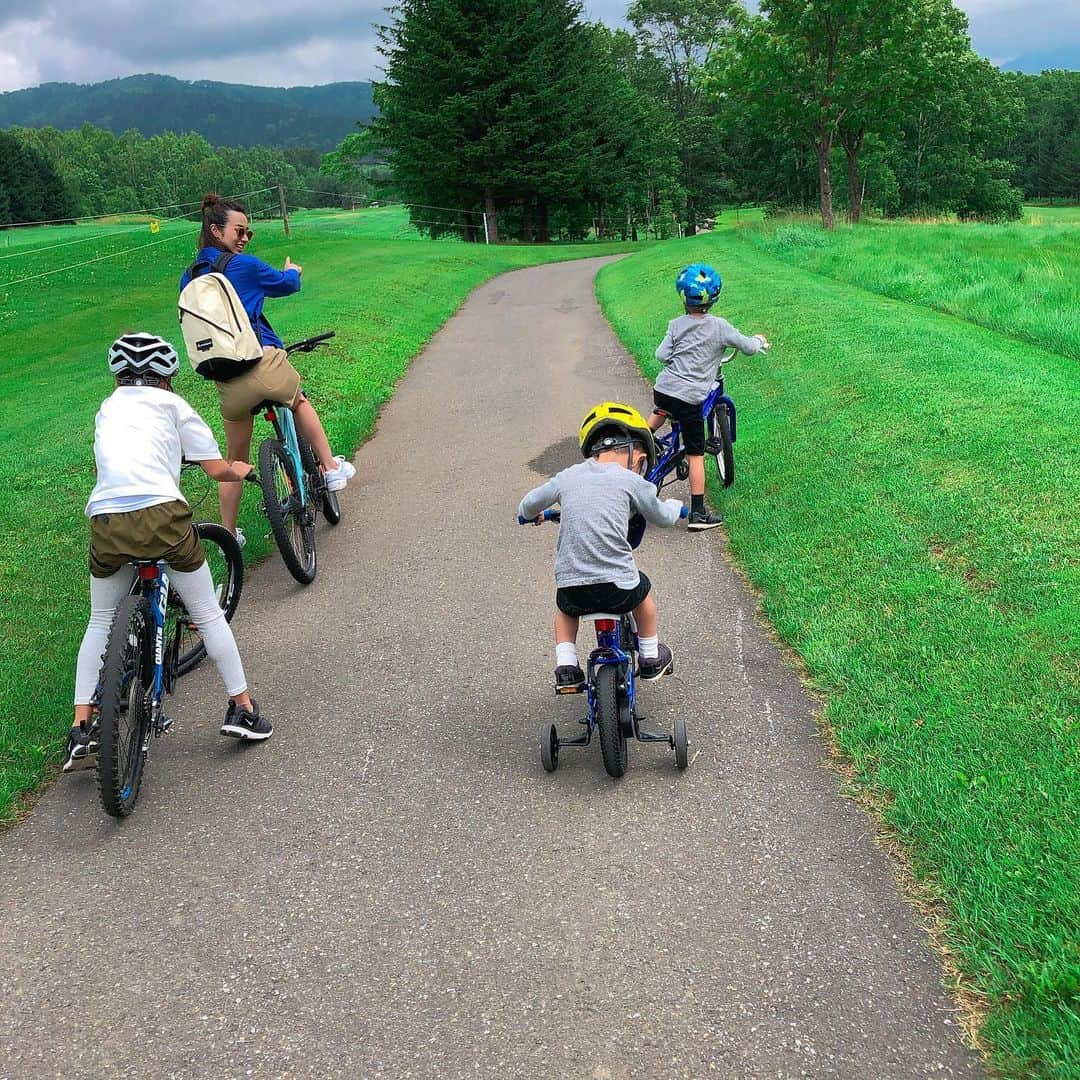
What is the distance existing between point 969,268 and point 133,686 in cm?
1985

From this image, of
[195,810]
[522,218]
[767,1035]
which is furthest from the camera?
[522,218]

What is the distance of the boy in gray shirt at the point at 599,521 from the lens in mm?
4152

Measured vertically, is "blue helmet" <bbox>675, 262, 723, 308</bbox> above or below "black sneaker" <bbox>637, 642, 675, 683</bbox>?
above

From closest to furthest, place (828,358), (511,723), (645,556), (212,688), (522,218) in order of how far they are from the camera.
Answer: (511,723) < (212,688) < (645,556) < (828,358) < (522,218)

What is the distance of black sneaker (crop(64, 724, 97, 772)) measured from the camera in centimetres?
423

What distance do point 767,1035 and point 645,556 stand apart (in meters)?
4.29

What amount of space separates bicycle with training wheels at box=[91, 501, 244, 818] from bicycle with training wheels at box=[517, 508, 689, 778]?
1.84m

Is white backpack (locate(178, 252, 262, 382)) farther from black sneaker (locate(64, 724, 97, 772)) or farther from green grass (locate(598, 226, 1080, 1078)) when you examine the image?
green grass (locate(598, 226, 1080, 1078))

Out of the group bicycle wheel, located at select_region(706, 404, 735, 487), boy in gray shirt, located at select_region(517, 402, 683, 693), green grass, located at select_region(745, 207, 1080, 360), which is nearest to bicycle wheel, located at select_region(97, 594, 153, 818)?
boy in gray shirt, located at select_region(517, 402, 683, 693)

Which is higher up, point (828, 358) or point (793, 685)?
point (828, 358)

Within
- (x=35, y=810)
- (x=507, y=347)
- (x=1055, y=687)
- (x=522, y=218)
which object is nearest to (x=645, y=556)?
(x=1055, y=687)

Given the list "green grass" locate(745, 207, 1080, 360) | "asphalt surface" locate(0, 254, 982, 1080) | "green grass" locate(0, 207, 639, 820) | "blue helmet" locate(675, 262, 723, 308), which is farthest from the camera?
"green grass" locate(745, 207, 1080, 360)

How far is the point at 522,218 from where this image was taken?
159 ft

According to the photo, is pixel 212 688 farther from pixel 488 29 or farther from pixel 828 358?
pixel 488 29
